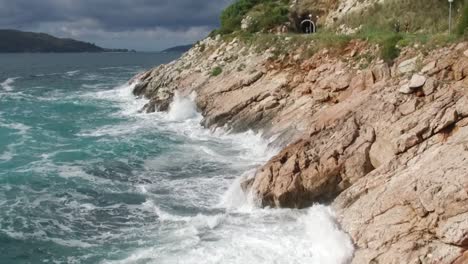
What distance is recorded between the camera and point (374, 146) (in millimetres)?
19906

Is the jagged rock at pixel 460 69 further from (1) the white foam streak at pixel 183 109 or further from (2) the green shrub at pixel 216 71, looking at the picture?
(1) the white foam streak at pixel 183 109

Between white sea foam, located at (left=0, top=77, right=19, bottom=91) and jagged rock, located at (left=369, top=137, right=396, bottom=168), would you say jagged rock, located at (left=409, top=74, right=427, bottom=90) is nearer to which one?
jagged rock, located at (left=369, top=137, right=396, bottom=168)

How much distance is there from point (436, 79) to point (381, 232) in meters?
9.35

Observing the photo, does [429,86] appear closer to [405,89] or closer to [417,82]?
[417,82]

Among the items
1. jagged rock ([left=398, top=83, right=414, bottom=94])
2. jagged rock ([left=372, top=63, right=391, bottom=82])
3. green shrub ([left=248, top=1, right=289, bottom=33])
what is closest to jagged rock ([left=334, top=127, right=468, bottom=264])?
jagged rock ([left=398, top=83, right=414, bottom=94])

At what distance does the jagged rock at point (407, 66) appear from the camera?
82.3 feet

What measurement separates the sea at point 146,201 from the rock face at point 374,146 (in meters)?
1.00

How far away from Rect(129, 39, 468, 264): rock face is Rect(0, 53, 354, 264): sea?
1.00m

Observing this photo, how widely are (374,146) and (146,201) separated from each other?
10.2m

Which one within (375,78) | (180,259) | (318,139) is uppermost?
(375,78)

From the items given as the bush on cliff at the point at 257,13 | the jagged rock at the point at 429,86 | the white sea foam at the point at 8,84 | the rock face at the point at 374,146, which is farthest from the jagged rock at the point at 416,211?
the white sea foam at the point at 8,84

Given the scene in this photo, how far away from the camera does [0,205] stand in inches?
901

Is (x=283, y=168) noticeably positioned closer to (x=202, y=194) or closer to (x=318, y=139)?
(x=318, y=139)

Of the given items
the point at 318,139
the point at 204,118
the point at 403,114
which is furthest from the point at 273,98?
the point at 403,114
